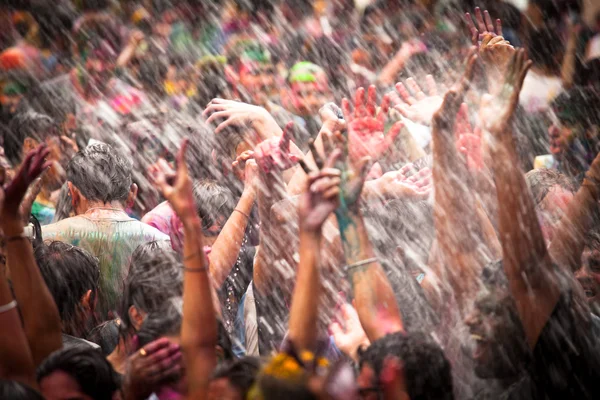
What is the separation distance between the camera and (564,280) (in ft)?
9.27

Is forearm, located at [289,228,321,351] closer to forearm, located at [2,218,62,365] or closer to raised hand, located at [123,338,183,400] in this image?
raised hand, located at [123,338,183,400]

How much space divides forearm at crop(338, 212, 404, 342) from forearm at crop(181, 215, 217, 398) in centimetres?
54

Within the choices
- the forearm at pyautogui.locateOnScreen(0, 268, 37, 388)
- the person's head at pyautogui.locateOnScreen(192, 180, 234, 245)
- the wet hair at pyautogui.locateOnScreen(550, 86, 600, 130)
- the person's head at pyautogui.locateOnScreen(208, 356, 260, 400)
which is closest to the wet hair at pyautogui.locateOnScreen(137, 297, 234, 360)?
the person's head at pyautogui.locateOnScreen(208, 356, 260, 400)

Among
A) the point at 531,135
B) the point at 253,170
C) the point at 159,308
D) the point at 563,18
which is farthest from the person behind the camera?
the point at 563,18

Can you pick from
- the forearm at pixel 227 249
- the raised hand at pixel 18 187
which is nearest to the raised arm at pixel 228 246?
the forearm at pixel 227 249

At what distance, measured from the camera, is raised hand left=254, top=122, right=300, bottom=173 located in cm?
374

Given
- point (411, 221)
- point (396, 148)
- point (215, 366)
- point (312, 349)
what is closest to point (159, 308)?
point (215, 366)

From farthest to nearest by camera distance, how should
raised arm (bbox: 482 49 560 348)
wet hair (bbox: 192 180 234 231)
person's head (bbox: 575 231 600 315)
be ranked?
wet hair (bbox: 192 180 234 231), person's head (bbox: 575 231 600 315), raised arm (bbox: 482 49 560 348)

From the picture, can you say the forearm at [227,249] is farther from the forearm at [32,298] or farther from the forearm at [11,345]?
the forearm at [11,345]

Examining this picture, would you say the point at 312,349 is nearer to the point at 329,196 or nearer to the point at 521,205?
the point at 329,196

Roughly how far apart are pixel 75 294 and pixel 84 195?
1.06 metres

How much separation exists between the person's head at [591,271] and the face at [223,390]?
6.46 feet

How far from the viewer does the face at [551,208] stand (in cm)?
418

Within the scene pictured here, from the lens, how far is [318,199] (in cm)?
266
